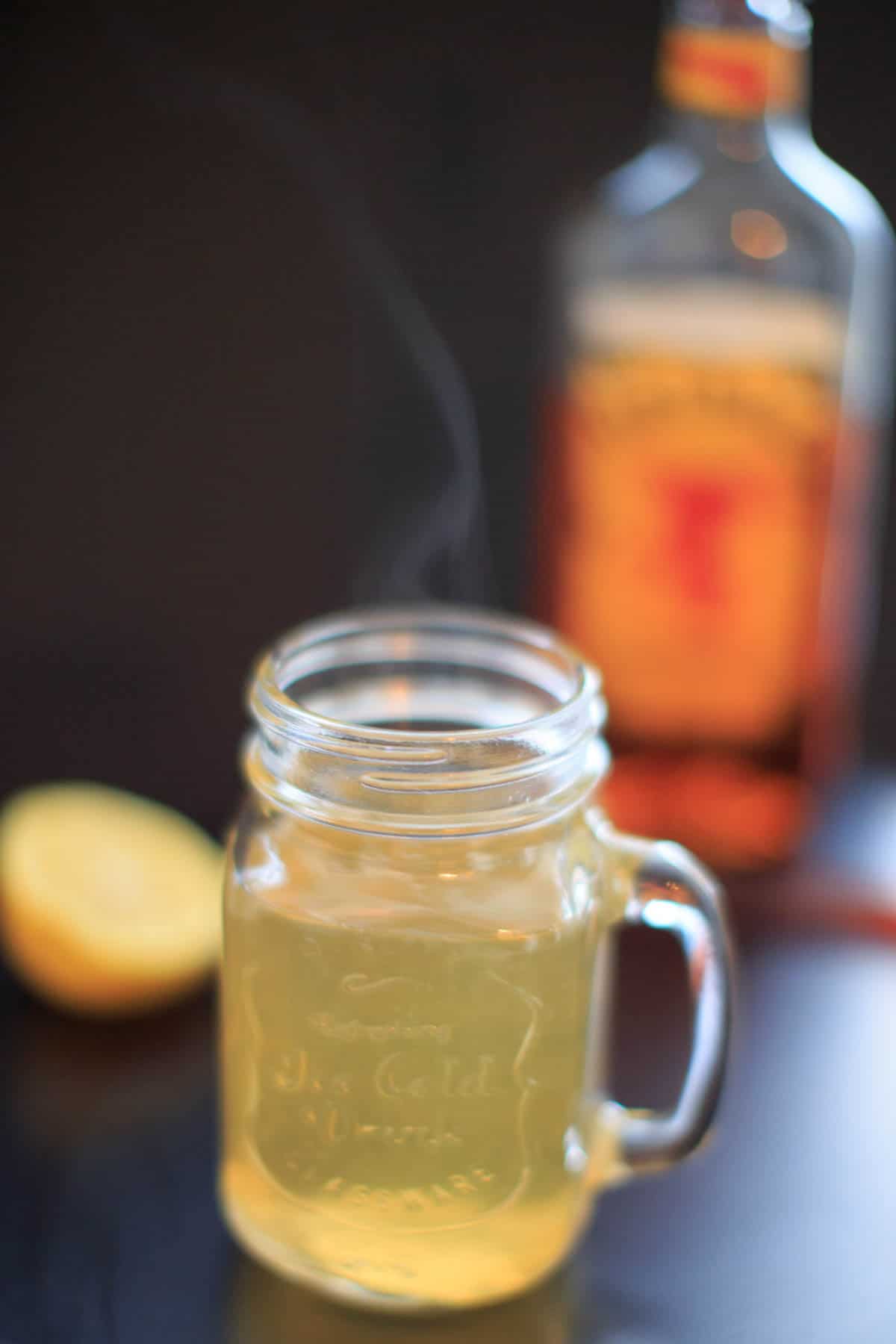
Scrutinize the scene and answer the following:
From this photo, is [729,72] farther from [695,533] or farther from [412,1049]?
[412,1049]

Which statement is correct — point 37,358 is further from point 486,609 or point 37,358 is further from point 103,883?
point 103,883

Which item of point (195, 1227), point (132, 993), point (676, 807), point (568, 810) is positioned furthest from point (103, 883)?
point (676, 807)

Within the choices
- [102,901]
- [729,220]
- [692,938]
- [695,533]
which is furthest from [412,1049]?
[729,220]

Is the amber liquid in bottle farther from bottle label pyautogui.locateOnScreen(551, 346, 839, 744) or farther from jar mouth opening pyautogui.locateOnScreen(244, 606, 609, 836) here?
jar mouth opening pyautogui.locateOnScreen(244, 606, 609, 836)

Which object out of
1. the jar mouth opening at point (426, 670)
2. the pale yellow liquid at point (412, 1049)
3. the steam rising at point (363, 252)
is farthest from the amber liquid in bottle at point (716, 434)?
the pale yellow liquid at point (412, 1049)

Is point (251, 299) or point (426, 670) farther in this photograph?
point (251, 299)

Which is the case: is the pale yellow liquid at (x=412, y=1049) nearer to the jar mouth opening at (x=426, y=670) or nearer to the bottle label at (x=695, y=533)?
the jar mouth opening at (x=426, y=670)
